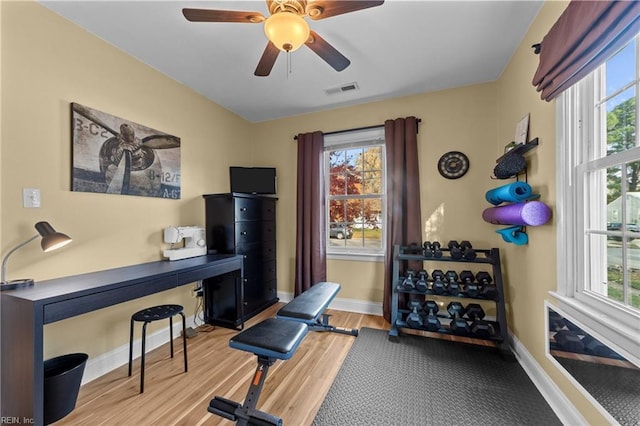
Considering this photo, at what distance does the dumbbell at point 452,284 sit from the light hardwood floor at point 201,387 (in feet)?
3.68

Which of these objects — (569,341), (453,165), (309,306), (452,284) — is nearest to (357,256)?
(452,284)

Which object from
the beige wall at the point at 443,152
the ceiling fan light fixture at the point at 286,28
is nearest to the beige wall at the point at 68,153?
the ceiling fan light fixture at the point at 286,28

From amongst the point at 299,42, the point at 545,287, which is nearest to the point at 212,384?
the point at 299,42

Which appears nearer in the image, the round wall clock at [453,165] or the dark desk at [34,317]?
the dark desk at [34,317]

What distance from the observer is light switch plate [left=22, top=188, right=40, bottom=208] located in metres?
1.62

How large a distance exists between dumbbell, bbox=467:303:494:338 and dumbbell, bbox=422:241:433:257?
611mm

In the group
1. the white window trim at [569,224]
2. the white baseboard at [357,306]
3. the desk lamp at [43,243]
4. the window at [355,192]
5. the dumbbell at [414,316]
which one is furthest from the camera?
the window at [355,192]

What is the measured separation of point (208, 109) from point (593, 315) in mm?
3776

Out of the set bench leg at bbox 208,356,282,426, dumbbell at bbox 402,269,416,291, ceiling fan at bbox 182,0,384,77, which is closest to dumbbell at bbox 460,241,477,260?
dumbbell at bbox 402,269,416,291

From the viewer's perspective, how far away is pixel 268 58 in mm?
1690

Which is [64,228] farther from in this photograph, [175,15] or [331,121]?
[331,121]

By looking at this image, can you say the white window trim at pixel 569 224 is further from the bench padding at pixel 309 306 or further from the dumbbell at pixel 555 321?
the bench padding at pixel 309 306

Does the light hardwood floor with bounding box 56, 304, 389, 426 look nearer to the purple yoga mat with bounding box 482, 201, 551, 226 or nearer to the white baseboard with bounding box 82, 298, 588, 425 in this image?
the white baseboard with bounding box 82, 298, 588, 425

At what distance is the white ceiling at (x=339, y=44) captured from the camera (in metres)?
1.77
